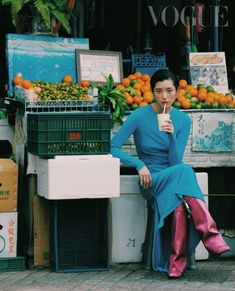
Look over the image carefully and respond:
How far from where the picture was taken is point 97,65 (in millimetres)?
8617

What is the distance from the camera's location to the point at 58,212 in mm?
7148

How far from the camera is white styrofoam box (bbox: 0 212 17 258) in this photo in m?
7.27

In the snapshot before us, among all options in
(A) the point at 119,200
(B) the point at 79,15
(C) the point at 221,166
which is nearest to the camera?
(A) the point at 119,200

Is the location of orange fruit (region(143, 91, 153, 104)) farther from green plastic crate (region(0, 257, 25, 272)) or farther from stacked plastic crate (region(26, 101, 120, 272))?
green plastic crate (region(0, 257, 25, 272))

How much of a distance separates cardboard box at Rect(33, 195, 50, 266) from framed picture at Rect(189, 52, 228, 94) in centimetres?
238

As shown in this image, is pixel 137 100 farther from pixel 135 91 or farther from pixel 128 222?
pixel 128 222

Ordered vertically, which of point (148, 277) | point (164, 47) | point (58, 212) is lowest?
point (148, 277)

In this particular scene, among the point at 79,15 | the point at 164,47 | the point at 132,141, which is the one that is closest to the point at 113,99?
the point at 132,141

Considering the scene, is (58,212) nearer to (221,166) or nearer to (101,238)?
(101,238)

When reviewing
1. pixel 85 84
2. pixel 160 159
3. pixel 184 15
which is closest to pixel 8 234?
pixel 160 159

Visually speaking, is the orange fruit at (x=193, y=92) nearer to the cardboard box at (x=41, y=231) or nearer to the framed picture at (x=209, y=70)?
the framed picture at (x=209, y=70)

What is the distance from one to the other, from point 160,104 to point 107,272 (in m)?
1.40

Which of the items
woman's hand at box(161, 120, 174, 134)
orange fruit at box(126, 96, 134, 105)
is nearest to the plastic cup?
woman's hand at box(161, 120, 174, 134)

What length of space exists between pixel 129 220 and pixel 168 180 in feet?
2.16
